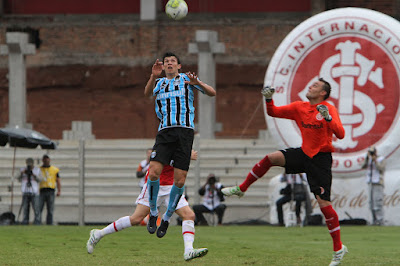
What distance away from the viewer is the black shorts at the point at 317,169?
11.6 m

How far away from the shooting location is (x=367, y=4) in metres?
36.2

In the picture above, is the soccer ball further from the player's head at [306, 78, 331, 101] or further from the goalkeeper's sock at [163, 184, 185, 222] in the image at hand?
the goalkeeper's sock at [163, 184, 185, 222]

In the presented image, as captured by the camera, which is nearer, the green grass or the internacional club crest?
the green grass

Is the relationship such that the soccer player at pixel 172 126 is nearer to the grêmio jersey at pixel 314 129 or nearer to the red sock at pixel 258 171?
the red sock at pixel 258 171

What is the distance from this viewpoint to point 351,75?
71.9ft

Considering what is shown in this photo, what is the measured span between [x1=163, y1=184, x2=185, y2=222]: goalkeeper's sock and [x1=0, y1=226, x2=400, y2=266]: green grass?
593 millimetres

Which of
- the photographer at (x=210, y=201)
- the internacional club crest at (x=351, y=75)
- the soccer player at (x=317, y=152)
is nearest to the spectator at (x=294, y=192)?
the internacional club crest at (x=351, y=75)

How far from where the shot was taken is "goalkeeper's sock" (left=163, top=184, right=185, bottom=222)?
1160cm

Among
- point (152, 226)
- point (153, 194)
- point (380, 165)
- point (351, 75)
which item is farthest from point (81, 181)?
point (152, 226)

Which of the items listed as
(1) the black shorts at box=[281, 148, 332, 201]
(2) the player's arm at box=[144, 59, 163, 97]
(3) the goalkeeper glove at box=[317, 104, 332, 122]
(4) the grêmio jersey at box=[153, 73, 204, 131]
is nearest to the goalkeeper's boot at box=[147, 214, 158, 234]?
(4) the grêmio jersey at box=[153, 73, 204, 131]

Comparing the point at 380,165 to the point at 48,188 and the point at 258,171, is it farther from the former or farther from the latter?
the point at 258,171

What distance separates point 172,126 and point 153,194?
0.85m

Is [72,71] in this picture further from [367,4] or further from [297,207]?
[297,207]

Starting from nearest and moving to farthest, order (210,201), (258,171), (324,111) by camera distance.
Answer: (324,111) < (258,171) < (210,201)
